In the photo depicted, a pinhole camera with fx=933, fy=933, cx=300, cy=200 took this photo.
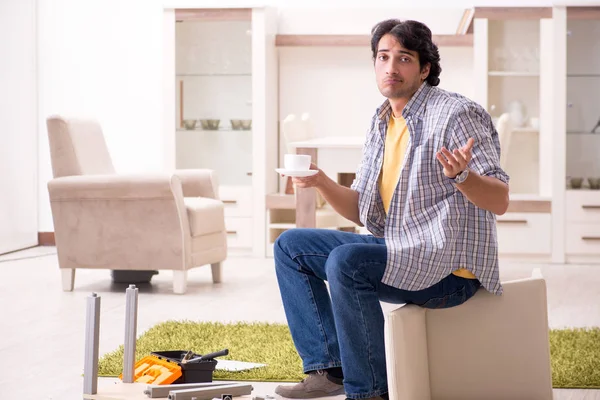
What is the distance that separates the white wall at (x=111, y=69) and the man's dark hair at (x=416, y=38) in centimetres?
474

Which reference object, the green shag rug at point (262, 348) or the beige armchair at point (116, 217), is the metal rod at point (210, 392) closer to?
the green shag rug at point (262, 348)

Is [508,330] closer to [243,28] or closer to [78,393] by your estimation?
[78,393]

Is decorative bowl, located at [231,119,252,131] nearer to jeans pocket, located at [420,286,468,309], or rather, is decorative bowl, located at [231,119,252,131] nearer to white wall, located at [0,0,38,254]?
white wall, located at [0,0,38,254]

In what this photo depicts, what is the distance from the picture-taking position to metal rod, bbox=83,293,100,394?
2.24m

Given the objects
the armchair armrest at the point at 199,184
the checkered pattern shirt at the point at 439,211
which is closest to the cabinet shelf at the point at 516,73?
the armchair armrest at the point at 199,184

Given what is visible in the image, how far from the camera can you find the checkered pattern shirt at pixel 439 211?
2268 millimetres

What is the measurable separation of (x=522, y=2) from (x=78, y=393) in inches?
194

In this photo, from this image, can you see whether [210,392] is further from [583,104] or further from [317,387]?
[583,104]


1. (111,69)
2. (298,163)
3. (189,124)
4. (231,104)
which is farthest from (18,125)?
(298,163)

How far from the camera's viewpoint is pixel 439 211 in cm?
231

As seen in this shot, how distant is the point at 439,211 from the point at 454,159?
269mm

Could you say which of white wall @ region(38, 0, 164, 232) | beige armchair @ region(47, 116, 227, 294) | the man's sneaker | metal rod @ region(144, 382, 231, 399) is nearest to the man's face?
the man's sneaker

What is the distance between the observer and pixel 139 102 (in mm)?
7086

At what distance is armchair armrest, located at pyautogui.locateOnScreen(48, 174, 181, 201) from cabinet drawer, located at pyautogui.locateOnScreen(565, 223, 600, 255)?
2.94 m
